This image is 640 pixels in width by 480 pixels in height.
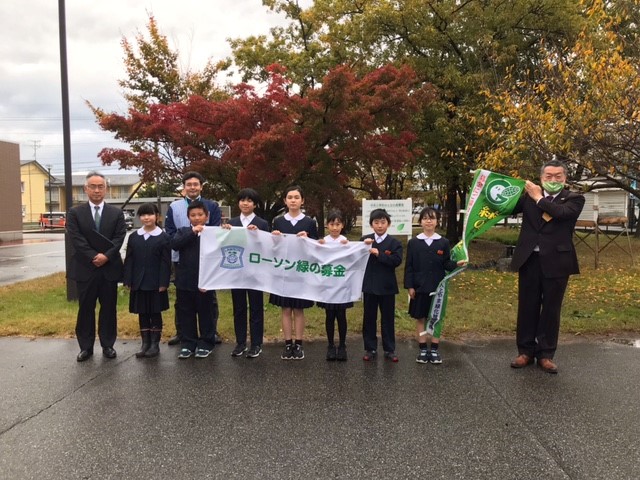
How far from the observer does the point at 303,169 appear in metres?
8.37

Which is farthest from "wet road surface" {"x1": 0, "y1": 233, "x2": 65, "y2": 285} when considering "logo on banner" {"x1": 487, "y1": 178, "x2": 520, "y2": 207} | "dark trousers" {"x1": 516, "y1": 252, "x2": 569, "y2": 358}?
"dark trousers" {"x1": 516, "y1": 252, "x2": 569, "y2": 358}

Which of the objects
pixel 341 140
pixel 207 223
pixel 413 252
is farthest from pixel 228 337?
pixel 341 140

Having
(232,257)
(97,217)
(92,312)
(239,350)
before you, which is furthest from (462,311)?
(97,217)

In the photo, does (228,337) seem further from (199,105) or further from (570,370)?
(199,105)

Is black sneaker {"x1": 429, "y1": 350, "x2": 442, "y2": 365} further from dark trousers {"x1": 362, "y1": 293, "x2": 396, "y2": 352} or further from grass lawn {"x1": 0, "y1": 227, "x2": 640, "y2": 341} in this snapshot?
grass lawn {"x1": 0, "y1": 227, "x2": 640, "y2": 341}

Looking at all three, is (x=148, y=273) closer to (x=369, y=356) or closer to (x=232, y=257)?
(x=232, y=257)

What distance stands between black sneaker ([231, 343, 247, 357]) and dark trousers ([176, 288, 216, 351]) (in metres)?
0.27

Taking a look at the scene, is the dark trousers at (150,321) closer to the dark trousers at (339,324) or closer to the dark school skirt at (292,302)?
the dark school skirt at (292,302)

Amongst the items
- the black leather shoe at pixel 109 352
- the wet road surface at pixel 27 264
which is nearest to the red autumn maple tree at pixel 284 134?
the black leather shoe at pixel 109 352

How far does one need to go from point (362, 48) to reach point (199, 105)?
7225 mm

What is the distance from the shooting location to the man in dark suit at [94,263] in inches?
197

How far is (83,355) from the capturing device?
495 centimetres

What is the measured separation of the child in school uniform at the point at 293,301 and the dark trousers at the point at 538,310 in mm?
2166

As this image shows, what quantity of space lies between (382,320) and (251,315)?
4.56ft
